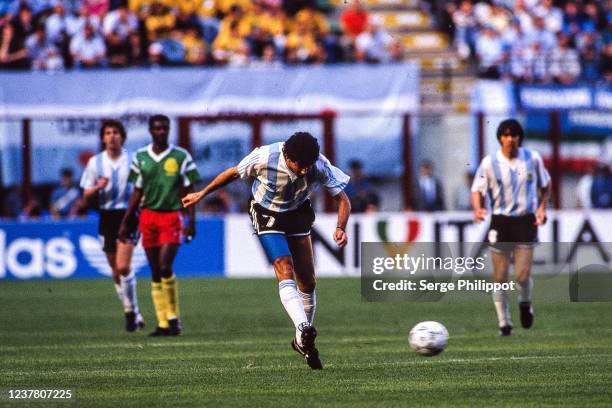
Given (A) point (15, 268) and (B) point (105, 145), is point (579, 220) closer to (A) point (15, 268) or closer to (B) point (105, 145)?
(A) point (15, 268)

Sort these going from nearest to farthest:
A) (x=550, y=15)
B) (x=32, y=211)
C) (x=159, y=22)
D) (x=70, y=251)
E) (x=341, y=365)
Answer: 1. (x=341, y=365)
2. (x=70, y=251)
3. (x=32, y=211)
4. (x=159, y=22)
5. (x=550, y=15)

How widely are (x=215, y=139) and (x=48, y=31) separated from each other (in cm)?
440

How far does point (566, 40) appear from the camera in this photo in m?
32.2

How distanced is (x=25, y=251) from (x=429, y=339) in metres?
14.6

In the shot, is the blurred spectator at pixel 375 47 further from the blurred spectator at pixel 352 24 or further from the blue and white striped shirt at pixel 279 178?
the blue and white striped shirt at pixel 279 178

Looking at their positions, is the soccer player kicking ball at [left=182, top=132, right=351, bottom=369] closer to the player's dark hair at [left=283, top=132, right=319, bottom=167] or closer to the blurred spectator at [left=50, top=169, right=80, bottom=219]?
the player's dark hair at [left=283, top=132, right=319, bottom=167]

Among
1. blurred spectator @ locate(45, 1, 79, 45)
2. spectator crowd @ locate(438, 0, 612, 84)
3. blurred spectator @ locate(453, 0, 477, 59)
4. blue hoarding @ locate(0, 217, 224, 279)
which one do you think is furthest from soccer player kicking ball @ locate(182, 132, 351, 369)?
blurred spectator @ locate(453, 0, 477, 59)

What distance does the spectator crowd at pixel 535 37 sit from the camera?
30328 mm

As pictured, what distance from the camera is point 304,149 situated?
11.0 metres

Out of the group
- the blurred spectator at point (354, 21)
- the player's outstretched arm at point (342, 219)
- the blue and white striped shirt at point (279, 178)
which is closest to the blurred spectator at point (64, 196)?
the blurred spectator at point (354, 21)

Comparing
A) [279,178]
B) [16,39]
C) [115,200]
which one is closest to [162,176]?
[115,200]

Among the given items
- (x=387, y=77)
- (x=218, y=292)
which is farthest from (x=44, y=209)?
(x=387, y=77)

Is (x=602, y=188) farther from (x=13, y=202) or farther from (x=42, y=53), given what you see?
(x=42, y=53)

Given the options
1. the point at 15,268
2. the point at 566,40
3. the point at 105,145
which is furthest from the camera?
the point at 566,40
